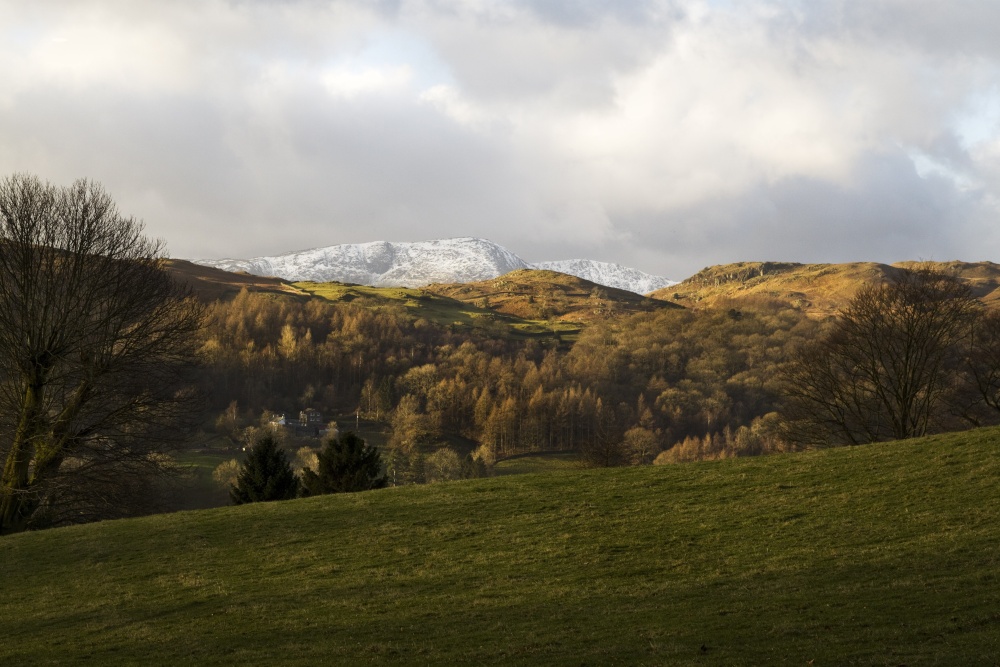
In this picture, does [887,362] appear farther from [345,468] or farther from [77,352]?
[77,352]

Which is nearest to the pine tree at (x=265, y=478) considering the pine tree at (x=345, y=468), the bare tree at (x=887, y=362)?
the pine tree at (x=345, y=468)

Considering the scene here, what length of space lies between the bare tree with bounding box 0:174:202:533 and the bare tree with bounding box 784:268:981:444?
4484 centimetres

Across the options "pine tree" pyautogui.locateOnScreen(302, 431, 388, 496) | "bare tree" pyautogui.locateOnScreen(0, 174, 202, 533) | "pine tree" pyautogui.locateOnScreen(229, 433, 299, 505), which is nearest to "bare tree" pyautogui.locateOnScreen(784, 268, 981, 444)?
"pine tree" pyautogui.locateOnScreen(302, 431, 388, 496)

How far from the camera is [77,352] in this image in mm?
39562

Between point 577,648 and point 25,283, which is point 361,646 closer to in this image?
point 577,648

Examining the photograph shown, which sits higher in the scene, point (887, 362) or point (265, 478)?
point (887, 362)

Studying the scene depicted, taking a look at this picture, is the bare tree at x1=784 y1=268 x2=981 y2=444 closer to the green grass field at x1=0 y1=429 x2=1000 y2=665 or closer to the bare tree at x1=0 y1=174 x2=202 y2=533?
the green grass field at x1=0 y1=429 x2=1000 y2=665

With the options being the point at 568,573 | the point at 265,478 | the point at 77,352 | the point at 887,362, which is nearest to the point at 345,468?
the point at 265,478

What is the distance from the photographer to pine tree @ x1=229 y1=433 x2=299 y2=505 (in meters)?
46.7

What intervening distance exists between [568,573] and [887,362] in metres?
48.4

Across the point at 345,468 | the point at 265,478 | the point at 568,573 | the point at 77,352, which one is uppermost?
the point at 77,352

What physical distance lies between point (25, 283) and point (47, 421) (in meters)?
7.04

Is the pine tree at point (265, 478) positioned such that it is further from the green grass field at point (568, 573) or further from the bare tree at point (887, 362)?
the bare tree at point (887, 362)

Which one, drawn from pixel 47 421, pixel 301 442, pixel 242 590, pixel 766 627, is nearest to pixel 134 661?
pixel 242 590
